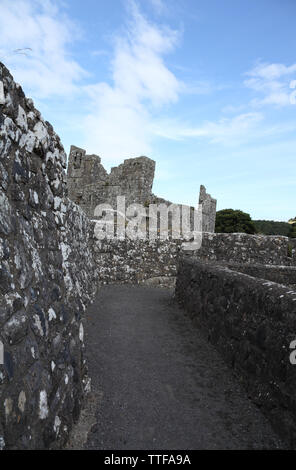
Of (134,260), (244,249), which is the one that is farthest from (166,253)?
(244,249)

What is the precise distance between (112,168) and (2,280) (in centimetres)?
1452

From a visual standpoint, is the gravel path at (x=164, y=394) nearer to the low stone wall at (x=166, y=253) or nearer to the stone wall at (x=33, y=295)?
the stone wall at (x=33, y=295)

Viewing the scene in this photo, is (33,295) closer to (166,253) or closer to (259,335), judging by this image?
(259,335)

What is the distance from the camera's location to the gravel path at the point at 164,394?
260 cm

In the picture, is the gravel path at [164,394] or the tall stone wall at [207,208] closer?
the gravel path at [164,394]

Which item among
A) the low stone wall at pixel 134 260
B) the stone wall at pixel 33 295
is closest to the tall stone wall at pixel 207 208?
the low stone wall at pixel 134 260

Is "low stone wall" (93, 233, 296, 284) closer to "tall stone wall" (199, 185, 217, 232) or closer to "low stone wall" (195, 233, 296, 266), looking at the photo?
"low stone wall" (195, 233, 296, 266)

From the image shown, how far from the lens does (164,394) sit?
334 centimetres

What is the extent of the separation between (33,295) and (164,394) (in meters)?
2.04

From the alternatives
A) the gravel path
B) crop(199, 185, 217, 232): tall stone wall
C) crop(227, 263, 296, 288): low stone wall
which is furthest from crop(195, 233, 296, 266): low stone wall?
crop(199, 185, 217, 232): tall stone wall

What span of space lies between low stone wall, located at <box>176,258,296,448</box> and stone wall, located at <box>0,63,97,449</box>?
1.86 m

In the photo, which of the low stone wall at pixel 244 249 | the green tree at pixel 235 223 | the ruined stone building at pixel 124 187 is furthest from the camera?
the green tree at pixel 235 223

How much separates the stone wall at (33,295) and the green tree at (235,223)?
3962 centimetres
